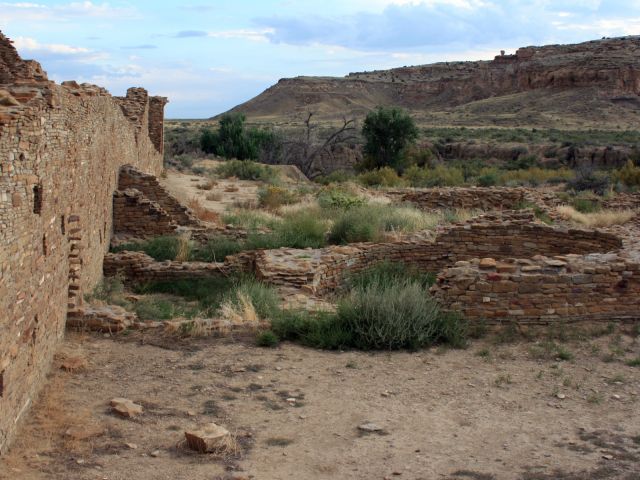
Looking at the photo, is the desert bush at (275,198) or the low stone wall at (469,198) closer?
the desert bush at (275,198)

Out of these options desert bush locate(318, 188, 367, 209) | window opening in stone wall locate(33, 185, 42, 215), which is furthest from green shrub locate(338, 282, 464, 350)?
desert bush locate(318, 188, 367, 209)

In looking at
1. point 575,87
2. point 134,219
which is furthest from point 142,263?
point 575,87

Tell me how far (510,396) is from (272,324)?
8.87 feet

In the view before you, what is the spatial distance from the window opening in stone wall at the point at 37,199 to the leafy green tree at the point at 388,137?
104 ft

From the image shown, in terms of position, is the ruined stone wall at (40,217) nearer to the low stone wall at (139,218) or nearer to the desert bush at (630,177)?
the low stone wall at (139,218)

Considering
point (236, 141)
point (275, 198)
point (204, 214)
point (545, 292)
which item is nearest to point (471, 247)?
point (545, 292)

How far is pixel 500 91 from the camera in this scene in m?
86.4

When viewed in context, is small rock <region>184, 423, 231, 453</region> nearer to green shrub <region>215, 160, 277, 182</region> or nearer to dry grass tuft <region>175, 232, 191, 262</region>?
dry grass tuft <region>175, 232, 191, 262</region>

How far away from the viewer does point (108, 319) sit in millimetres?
8258

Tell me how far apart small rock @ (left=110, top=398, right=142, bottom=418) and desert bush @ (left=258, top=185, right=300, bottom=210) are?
39.7 ft

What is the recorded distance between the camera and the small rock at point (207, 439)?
538 centimetres

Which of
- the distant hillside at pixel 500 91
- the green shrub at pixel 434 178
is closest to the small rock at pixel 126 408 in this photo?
the green shrub at pixel 434 178

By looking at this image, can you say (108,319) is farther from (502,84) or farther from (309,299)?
(502,84)

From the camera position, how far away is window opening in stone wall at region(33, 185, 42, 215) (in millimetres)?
6426
